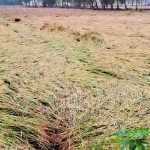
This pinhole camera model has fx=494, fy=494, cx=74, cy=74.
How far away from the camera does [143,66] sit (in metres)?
8.19

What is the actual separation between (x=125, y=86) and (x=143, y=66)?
5.57 ft

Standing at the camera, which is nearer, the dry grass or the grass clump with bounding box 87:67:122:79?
the dry grass

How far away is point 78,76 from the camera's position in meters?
7.13

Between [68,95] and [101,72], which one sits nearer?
[68,95]

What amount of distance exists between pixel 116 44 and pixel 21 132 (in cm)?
747

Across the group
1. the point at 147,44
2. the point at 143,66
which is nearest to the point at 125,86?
the point at 143,66

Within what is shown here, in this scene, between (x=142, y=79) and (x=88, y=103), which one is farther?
(x=142, y=79)

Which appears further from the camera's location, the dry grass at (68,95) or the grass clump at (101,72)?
the grass clump at (101,72)

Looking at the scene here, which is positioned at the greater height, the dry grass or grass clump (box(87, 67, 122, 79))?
the dry grass

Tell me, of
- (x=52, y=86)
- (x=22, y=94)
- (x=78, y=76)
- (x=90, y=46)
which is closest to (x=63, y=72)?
(x=78, y=76)

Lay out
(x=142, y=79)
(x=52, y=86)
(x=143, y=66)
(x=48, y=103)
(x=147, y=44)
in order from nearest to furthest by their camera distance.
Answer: (x=48, y=103) → (x=52, y=86) → (x=142, y=79) → (x=143, y=66) → (x=147, y=44)

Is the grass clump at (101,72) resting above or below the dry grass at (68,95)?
below

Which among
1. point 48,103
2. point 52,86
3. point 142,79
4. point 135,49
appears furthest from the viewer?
point 135,49

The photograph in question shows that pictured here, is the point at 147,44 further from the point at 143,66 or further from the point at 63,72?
the point at 63,72
